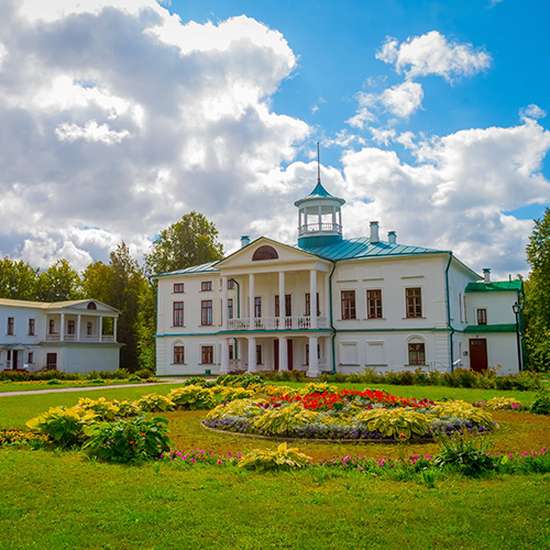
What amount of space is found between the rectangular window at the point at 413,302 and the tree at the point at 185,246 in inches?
1011

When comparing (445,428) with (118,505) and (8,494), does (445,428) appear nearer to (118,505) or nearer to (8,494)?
(118,505)

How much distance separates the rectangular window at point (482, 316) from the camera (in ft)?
123

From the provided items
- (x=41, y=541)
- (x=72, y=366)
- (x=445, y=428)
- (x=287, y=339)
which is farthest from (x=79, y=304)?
(x=41, y=541)

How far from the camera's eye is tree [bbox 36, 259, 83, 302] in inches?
2628

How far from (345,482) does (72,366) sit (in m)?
45.4

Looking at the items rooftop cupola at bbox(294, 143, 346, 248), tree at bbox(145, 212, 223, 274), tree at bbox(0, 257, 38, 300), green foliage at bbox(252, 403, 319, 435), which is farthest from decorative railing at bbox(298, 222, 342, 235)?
tree at bbox(0, 257, 38, 300)

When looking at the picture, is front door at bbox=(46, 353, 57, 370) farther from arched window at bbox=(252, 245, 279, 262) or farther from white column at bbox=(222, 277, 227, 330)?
arched window at bbox=(252, 245, 279, 262)

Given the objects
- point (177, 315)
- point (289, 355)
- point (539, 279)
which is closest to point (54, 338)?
point (177, 315)

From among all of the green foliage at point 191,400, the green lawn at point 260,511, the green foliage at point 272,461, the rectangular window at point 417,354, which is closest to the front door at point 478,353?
the rectangular window at point 417,354

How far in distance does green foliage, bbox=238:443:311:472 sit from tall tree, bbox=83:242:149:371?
50.6 metres

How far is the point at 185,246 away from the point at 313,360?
25.8 m

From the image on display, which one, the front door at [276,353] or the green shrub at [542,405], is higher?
the front door at [276,353]

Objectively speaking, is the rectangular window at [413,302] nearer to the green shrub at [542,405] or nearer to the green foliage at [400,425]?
the green shrub at [542,405]

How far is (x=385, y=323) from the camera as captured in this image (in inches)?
1315
